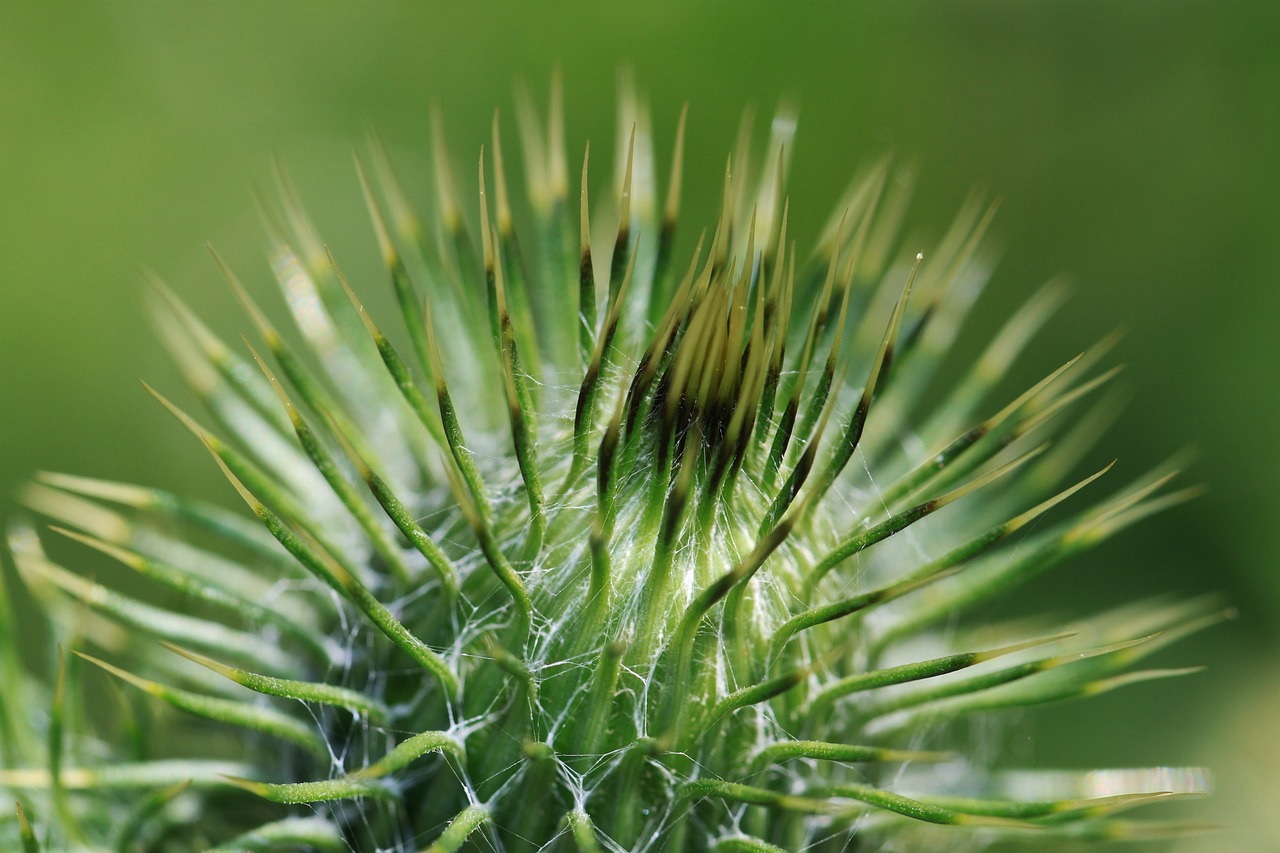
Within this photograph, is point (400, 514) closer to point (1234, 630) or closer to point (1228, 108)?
point (1234, 630)

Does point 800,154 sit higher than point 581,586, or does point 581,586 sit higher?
point 800,154

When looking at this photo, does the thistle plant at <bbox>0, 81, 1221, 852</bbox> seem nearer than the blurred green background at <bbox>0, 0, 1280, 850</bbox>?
Yes

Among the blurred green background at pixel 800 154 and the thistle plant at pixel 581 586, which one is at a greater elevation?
the blurred green background at pixel 800 154

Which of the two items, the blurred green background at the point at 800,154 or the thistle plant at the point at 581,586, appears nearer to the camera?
the thistle plant at the point at 581,586

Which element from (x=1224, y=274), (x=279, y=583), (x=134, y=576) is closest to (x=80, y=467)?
(x=134, y=576)

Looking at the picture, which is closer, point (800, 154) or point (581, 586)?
point (581, 586)
